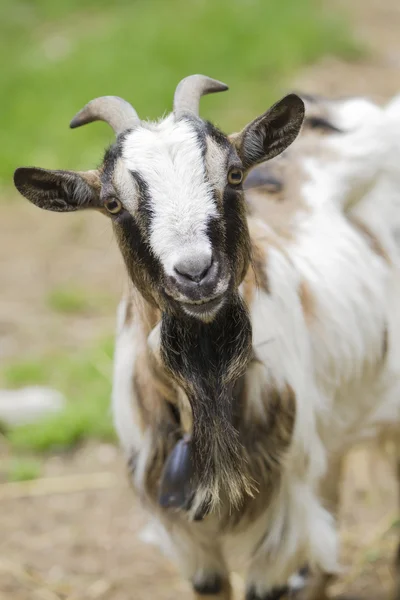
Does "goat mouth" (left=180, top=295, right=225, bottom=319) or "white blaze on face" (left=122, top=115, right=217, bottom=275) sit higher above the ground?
"white blaze on face" (left=122, top=115, right=217, bottom=275)

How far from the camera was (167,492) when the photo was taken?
3232mm

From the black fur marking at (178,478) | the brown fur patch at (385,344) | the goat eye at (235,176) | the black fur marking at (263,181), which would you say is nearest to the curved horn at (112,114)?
the goat eye at (235,176)

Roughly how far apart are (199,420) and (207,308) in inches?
16.9

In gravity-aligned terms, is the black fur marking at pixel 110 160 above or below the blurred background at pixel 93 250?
above

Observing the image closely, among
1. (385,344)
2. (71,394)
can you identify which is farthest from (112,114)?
(71,394)

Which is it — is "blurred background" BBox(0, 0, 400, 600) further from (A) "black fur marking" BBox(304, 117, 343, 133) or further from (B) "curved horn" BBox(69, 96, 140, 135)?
(A) "black fur marking" BBox(304, 117, 343, 133)

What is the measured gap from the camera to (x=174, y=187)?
8.77 feet

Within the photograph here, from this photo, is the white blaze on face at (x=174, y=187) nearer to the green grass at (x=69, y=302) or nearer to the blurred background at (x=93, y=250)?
the blurred background at (x=93, y=250)

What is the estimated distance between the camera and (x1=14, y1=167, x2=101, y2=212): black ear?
2.85 metres

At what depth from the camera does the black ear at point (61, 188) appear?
2848 mm

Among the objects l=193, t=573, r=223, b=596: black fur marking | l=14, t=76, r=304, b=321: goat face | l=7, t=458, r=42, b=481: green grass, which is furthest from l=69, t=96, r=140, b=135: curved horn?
l=7, t=458, r=42, b=481: green grass

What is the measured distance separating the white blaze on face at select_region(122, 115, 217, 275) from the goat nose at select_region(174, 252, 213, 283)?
2 cm

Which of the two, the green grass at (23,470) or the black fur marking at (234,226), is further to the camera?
the green grass at (23,470)

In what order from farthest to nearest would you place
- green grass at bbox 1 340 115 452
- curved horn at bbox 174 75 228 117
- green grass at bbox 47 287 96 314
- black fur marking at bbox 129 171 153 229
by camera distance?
green grass at bbox 47 287 96 314 < green grass at bbox 1 340 115 452 < curved horn at bbox 174 75 228 117 < black fur marking at bbox 129 171 153 229
